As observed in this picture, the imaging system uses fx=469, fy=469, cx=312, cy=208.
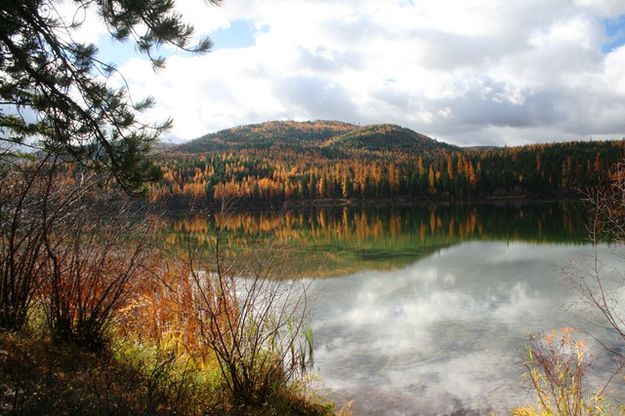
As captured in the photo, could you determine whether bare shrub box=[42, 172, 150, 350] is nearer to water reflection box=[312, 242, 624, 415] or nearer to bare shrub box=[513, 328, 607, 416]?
water reflection box=[312, 242, 624, 415]

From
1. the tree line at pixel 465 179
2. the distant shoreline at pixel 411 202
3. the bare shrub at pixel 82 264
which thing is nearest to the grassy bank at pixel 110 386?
the bare shrub at pixel 82 264

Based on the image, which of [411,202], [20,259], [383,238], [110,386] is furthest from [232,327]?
[411,202]

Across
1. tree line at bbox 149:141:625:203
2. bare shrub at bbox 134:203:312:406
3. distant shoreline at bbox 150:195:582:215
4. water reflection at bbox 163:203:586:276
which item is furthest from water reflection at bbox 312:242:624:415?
distant shoreline at bbox 150:195:582:215

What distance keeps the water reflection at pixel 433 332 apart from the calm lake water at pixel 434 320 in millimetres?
30

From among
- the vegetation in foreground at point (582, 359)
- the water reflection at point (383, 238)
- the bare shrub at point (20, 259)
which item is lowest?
the water reflection at point (383, 238)

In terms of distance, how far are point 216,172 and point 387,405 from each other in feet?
453

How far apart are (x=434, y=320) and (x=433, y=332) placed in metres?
1.32

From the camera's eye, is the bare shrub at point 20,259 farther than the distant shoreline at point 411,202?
No

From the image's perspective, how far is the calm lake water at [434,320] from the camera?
370 inches

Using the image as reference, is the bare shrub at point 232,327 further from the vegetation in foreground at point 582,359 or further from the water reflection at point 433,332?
the vegetation in foreground at point 582,359

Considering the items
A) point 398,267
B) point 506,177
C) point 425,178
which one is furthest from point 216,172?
point 398,267

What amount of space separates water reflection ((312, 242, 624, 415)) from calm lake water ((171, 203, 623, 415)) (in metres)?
0.03

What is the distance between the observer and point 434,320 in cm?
1485

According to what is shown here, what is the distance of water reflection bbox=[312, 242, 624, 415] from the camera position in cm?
941
